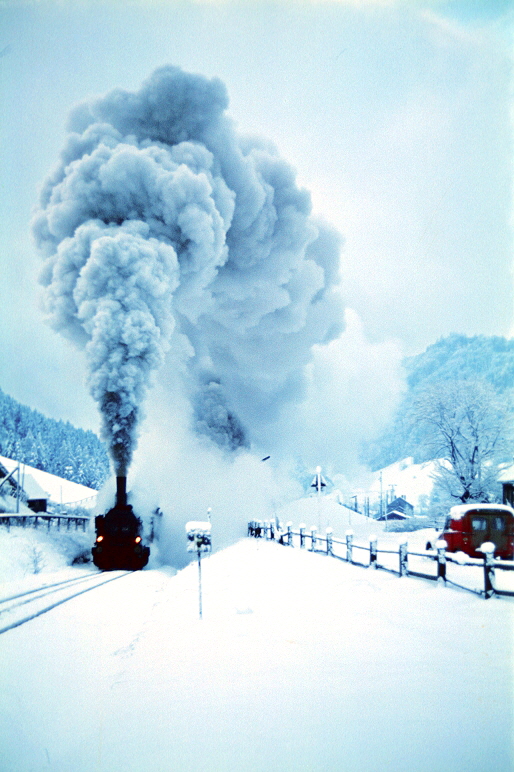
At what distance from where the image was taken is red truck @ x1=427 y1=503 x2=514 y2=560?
44.8ft

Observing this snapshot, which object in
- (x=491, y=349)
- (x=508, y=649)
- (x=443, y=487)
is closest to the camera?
(x=508, y=649)

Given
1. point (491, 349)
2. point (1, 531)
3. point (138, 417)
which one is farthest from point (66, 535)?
point (491, 349)

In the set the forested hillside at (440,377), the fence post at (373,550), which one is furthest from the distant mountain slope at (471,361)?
the fence post at (373,550)

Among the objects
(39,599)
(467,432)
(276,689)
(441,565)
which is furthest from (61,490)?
(276,689)

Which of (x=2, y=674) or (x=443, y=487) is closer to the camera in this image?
(x=2, y=674)

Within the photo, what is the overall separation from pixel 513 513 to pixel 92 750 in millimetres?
13603

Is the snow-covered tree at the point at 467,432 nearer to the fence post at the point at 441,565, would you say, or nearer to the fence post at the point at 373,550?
the fence post at the point at 373,550

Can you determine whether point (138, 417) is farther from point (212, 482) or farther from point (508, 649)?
point (212, 482)

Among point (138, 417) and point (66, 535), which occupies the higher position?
point (138, 417)

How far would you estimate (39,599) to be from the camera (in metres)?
10.0

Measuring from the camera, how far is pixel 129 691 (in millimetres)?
4008

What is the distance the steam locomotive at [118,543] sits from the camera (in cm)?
1659

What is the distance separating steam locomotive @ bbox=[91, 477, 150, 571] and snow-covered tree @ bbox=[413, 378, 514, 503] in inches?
747

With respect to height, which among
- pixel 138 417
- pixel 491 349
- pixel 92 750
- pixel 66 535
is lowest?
pixel 66 535
